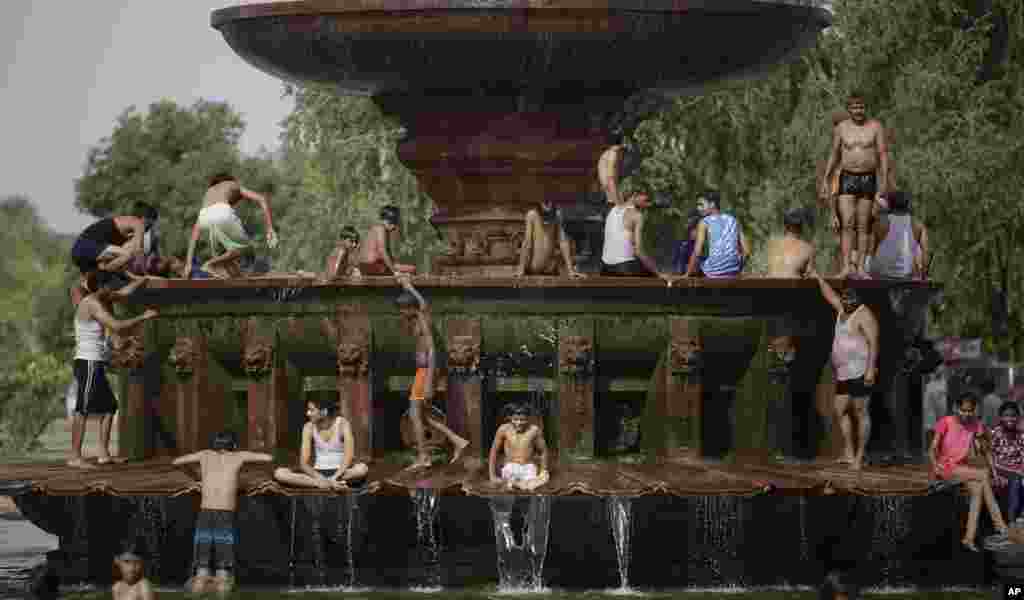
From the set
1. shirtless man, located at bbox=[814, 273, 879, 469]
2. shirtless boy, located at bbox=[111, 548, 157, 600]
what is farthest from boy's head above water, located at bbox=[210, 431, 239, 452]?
shirtless man, located at bbox=[814, 273, 879, 469]

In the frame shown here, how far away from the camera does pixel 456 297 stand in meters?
20.1

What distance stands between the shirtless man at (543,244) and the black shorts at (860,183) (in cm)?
226

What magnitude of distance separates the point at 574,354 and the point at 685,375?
0.84 meters

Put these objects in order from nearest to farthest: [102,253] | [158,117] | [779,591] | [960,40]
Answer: [779,591], [102,253], [960,40], [158,117]

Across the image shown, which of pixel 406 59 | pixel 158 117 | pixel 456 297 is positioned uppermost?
pixel 158 117

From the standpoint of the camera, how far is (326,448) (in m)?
19.4

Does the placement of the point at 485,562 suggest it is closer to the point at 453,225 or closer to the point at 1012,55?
the point at 453,225

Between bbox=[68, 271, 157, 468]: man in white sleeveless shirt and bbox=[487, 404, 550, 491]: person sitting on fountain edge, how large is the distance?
3058 mm

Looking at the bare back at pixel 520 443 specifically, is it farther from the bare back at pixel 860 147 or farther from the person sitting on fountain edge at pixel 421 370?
the bare back at pixel 860 147

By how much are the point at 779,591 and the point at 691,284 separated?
2.40 m

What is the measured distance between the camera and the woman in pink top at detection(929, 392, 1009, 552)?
19.6 metres

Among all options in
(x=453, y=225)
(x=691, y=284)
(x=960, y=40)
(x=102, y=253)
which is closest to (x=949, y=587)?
(x=691, y=284)

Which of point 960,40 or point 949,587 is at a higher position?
point 960,40

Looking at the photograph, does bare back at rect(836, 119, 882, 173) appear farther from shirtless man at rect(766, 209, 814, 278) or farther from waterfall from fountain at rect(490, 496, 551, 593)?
waterfall from fountain at rect(490, 496, 551, 593)
